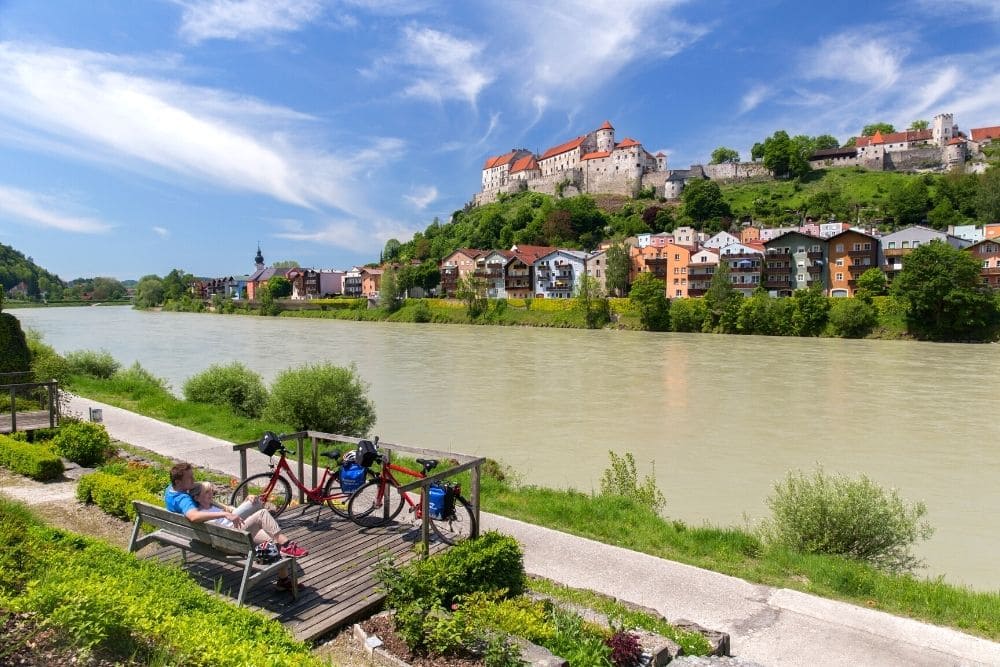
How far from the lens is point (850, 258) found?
6625 centimetres

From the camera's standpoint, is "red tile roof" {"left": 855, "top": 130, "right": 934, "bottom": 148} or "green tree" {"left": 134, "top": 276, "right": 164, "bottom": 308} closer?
"red tile roof" {"left": 855, "top": 130, "right": 934, "bottom": 148}

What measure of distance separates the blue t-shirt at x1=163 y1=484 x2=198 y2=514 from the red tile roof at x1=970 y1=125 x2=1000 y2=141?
148958 millimetres

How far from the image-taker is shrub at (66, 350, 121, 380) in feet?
72.3

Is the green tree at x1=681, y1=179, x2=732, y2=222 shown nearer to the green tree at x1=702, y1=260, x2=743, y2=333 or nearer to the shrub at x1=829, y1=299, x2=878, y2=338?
the green tree at x1=702, y1=260, x2=743, y2=333

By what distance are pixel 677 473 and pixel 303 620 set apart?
1142 centimetres

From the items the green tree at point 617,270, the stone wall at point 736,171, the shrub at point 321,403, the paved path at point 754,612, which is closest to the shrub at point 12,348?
the shrub at point 321,403

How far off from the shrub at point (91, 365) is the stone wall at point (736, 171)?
12149cm

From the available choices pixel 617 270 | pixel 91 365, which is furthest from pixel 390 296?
pixel 91 365

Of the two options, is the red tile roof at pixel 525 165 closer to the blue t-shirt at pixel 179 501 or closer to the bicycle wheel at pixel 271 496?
the bicycle wheel at pixel 271 496

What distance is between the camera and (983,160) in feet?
347

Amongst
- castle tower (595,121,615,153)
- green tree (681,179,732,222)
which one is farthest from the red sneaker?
castle tower (595,121,615,153)

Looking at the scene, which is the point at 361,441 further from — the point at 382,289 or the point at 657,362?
the point at 382,289

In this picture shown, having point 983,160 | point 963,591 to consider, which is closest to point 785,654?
point 963,591

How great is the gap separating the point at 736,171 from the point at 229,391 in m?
124
